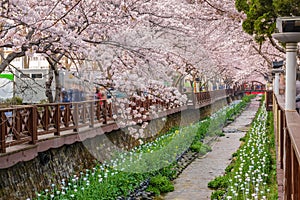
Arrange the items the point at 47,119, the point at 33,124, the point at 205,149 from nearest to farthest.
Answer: the point at 33,124 → the point at 47,119 → the point at 205,149

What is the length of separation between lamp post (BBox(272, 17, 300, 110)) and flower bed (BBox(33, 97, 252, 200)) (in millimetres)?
4629

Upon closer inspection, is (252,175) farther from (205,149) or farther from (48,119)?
(205,149)

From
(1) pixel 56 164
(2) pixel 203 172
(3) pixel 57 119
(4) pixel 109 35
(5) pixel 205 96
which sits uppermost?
(4) pixel 109 35

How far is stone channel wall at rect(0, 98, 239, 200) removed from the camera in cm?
911

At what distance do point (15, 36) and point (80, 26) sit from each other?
1529 millimetres

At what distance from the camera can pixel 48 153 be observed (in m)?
10.9

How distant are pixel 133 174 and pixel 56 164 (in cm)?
212

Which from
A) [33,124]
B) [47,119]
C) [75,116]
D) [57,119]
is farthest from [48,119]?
[75,116]

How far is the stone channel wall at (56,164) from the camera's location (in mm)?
9109

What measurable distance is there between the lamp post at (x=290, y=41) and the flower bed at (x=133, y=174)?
463 centimetres

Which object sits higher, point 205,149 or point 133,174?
point 133,174

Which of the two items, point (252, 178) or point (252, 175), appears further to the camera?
point (252, 175)

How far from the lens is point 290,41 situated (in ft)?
19.8

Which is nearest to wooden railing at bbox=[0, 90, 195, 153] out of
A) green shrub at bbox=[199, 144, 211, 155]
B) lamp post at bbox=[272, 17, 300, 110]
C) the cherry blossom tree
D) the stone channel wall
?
the stone channel wall
